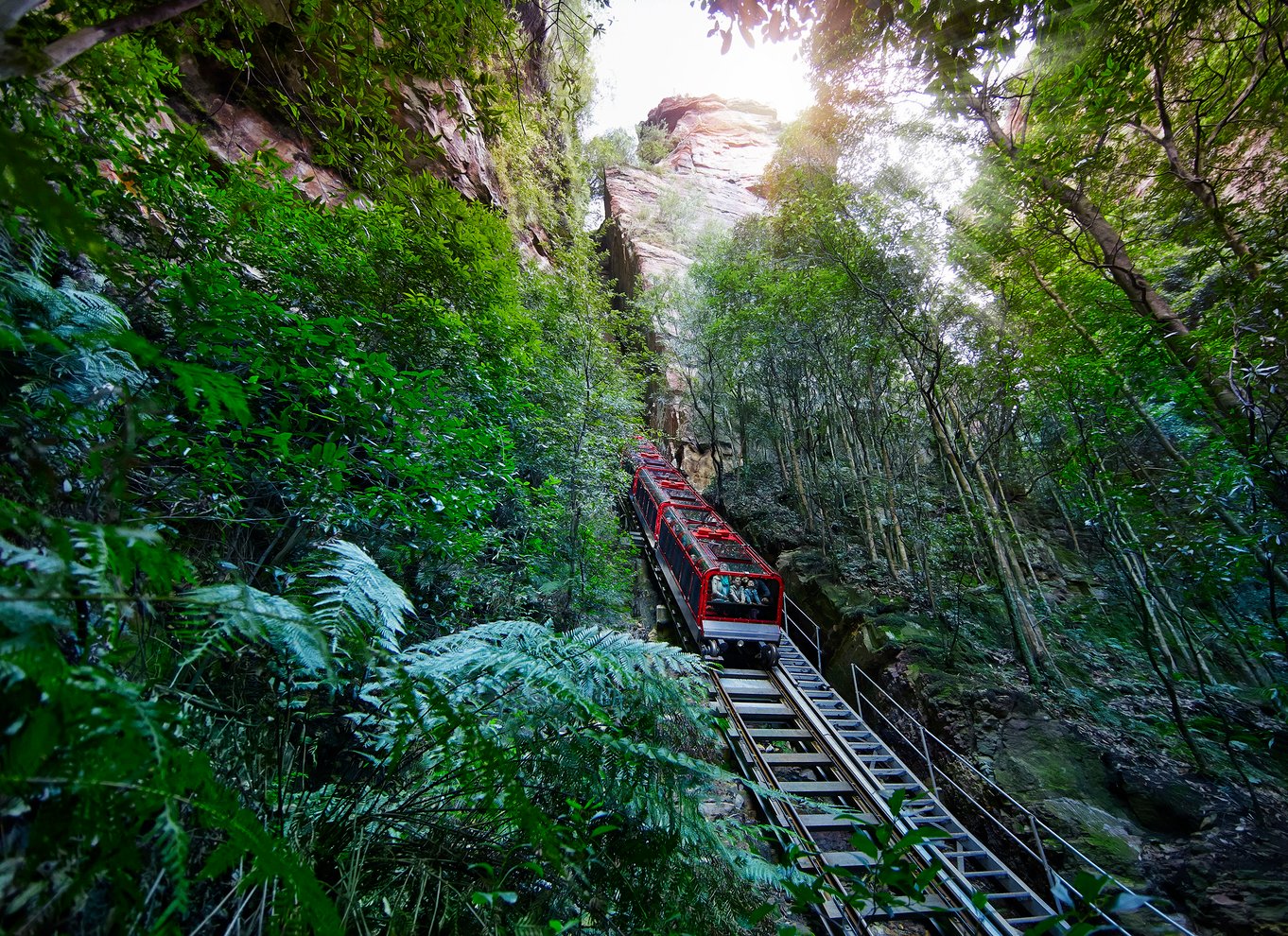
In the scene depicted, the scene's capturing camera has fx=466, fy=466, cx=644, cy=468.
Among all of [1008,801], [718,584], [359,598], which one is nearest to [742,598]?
[718,584]

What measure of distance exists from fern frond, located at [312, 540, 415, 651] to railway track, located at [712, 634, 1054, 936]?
1.92 m

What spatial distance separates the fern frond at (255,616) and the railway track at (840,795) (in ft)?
6.69

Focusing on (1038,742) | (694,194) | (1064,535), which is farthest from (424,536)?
(694,194)

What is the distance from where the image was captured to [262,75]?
6113mm

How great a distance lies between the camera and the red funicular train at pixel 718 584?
7.66 m

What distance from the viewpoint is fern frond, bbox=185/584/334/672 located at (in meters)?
0.95

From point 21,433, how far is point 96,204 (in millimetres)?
2013

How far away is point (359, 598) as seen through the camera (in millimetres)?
1765

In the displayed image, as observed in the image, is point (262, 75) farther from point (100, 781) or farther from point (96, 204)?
point (100, 781)

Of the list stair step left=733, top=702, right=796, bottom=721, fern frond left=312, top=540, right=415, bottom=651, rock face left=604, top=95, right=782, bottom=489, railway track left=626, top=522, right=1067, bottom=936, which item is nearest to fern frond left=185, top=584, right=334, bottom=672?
fern frond left=312, top=540, right=415, bottom=651

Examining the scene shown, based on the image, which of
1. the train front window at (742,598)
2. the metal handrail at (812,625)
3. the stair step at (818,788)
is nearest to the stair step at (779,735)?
the stair step at (818,788)

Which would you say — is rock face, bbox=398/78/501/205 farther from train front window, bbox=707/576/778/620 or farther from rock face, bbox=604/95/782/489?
train front window, bbox=707/576/778/620

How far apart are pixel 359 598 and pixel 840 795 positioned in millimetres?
5628

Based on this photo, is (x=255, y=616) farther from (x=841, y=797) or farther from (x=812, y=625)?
(x=812, y=625)
